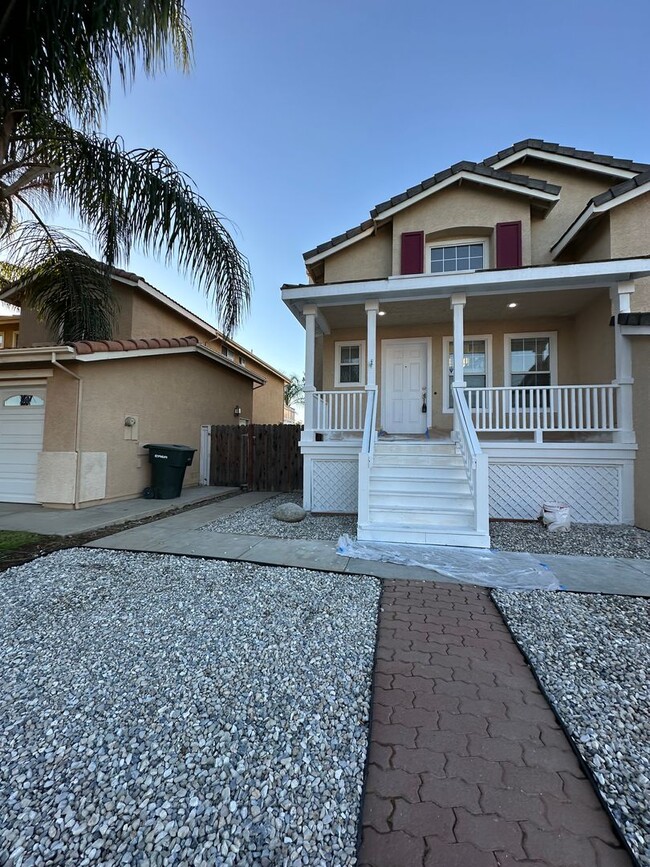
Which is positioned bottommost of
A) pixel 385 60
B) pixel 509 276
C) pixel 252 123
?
pixel 509 276

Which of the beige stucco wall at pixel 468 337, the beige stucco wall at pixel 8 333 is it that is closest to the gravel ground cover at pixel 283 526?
the beige stucco wall at pixel 468 337

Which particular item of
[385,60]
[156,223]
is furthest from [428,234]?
[156,223]

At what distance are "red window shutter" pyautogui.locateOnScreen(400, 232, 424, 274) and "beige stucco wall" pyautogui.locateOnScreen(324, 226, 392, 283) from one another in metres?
0.49

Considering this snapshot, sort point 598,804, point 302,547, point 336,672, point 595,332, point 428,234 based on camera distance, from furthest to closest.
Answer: point 428,234 → point 595,332 → point 302,547 → point 336,672 → point 598,804

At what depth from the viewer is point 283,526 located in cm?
635

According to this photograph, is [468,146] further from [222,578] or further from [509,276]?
[222,578]

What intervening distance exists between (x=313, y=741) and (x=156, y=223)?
264 inches

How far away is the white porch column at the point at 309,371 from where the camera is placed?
7648 millimetres

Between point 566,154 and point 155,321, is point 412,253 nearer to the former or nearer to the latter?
point 566,154

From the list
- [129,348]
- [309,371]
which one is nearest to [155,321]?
[129,348]

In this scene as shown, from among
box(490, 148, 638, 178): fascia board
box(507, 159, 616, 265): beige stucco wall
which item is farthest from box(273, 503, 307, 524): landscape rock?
box(490, 148, 638, 178): fascia board

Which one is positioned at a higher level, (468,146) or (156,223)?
(468,146)

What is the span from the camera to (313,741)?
1916mm

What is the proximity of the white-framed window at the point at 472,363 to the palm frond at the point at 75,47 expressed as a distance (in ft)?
23.6
